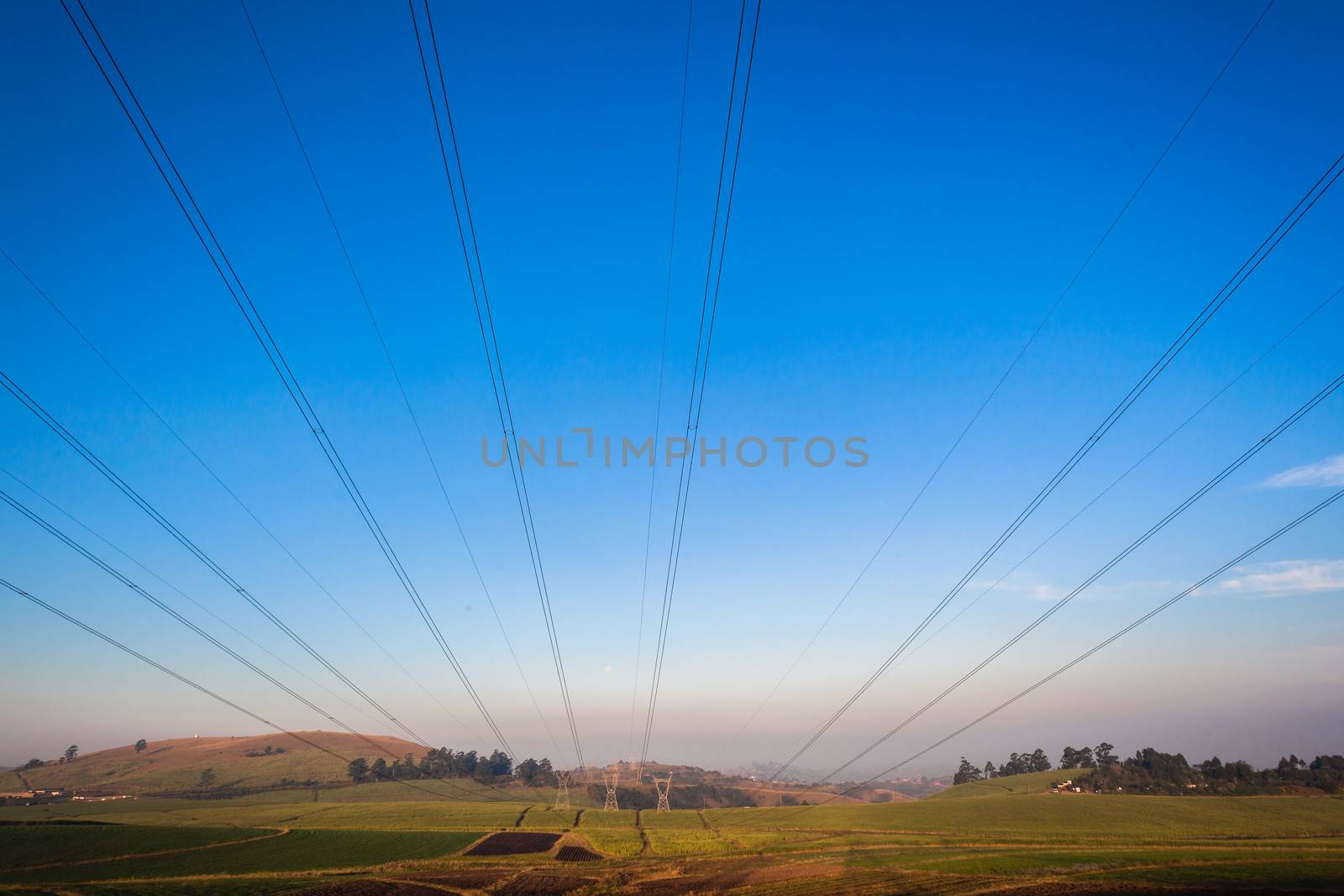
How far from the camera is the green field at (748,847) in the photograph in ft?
157

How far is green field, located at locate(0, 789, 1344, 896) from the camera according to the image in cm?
4784

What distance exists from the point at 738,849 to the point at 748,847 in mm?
1451

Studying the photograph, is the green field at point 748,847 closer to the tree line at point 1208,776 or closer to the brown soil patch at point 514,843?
the brown soil patch at point 514,843

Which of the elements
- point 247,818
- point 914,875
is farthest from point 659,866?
point 247,818

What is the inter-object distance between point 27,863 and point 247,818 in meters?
55.1

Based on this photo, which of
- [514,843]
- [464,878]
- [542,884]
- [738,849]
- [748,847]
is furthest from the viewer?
[514,843]

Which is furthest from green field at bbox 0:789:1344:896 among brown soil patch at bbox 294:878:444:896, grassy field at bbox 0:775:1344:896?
brown soil patch at bbox 294:878:444:896

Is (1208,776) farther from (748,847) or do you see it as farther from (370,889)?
(370,889)

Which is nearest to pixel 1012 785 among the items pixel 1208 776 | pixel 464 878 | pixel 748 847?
pixel 1208 776

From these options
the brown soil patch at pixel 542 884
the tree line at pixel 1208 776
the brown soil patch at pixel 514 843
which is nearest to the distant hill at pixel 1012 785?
the tree line at pixel 1208 776

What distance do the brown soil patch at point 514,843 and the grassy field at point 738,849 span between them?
293 centimetres

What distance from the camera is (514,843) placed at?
81.9 m

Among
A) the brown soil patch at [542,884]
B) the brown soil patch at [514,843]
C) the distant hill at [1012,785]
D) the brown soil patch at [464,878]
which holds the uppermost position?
the distant hill at [1012,785]

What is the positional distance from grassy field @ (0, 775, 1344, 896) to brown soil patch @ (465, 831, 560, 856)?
9.61ft
